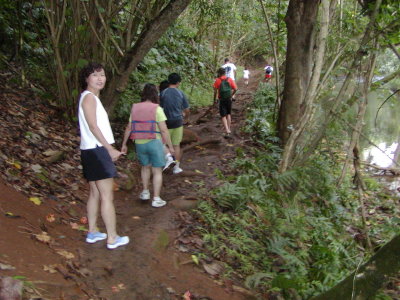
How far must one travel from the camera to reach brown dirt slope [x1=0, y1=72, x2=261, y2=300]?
11.1 ft

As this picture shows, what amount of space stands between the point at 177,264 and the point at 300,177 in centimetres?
367

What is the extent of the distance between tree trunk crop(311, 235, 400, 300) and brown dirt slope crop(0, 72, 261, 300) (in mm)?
1455

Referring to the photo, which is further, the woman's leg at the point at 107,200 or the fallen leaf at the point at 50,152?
the fallen leaf at the point at 50,152

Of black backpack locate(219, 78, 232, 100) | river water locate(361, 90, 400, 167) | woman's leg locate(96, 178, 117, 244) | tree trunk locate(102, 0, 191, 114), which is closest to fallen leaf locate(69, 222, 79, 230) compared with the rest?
woman's leg locate(96, 178, 117, 244)

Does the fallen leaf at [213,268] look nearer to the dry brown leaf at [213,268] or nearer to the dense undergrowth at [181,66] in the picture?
the dry brown leaf at [213,268]

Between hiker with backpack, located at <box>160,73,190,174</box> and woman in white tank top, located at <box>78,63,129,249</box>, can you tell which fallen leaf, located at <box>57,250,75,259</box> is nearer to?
woman in white tank top, located at <box>78,63,129,249</box>

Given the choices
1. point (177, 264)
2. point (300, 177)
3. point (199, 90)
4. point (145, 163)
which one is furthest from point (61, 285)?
point (199, 90)

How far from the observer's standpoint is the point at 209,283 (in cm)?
396

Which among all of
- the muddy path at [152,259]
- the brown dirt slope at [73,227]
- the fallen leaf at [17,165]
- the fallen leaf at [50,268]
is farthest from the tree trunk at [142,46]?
the fallen leaf at [50,268]

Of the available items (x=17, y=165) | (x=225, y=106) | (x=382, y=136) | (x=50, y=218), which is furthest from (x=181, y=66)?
(x=50, y=218)

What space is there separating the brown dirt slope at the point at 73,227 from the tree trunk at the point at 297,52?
2.64 metres

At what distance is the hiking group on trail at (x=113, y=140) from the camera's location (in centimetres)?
366

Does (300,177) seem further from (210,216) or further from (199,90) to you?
(199,90)

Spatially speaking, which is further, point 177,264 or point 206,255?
point 206,255
